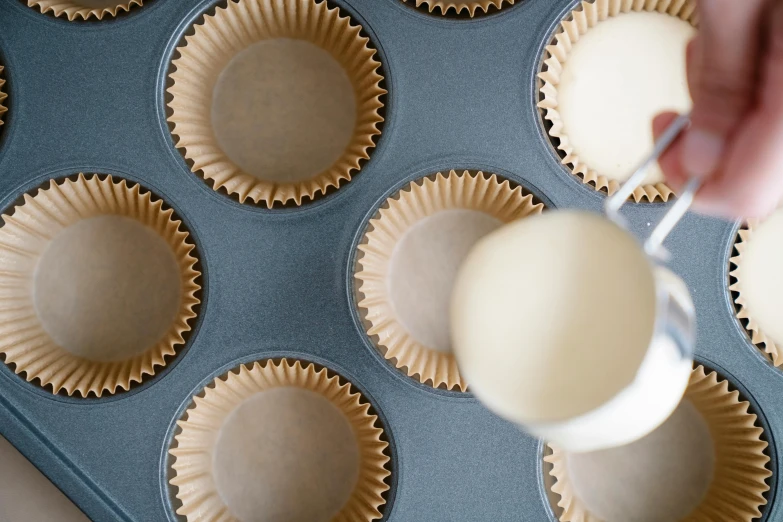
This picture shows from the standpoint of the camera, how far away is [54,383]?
4.17 feet

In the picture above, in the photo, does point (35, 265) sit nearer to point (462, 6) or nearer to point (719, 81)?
point (462, 6)

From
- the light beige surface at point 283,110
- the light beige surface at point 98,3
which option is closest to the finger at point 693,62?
the light beige surface at point 283,110

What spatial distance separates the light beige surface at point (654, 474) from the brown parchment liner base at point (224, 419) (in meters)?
0.43

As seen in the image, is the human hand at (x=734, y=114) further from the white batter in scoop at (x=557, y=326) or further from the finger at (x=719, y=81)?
the white batter in scoop at (x=557, y=326)

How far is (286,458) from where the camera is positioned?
1.36 meters

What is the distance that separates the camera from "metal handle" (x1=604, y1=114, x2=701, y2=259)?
2.23 ft

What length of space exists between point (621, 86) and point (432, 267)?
1.84ft

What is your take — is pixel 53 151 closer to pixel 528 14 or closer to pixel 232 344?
pixel 232 344

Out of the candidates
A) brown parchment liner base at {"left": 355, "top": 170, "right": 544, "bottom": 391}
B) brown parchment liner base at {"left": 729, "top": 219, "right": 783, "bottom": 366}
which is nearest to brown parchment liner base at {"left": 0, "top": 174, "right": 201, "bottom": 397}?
brown parchment liner base at {"left": 355, "top": 170, "right": 544, "bottom": 391}

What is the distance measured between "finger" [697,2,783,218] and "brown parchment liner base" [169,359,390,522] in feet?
2.52

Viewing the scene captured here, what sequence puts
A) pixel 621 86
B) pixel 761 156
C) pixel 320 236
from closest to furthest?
pixel 761 156, pixel 320 236, pixel 621 86

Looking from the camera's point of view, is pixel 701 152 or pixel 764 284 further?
pixel 764 284

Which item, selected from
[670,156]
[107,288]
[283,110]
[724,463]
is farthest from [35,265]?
[724,463]

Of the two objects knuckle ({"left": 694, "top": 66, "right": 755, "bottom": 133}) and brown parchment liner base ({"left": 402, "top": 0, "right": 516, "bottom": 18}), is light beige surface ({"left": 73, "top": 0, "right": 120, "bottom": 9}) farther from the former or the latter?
knuckle ({"left": 694, "top": 66, "right": 755, "bottom": 133})
